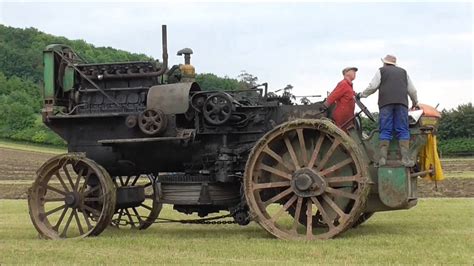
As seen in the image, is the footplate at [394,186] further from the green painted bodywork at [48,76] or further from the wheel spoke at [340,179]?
the green painted bodywork at [48,76]

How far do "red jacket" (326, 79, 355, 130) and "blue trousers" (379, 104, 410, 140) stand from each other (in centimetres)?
63

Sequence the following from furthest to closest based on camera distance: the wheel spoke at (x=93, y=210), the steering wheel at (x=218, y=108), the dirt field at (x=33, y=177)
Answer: the dirt field at (x=33, y=177), the wheel spoke at (x=93, y=210), the steering wheel at (x=218, y=108)

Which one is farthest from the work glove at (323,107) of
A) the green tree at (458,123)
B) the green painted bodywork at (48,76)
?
the green tree at (458,123)

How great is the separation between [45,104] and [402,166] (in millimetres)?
5999

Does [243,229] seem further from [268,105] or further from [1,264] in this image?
→ [1,264]

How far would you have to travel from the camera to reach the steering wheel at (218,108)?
10.6 metres

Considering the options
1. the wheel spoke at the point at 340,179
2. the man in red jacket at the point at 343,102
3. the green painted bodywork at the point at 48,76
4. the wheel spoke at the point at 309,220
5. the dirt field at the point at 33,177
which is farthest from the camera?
the dirt field at the point at 33,177

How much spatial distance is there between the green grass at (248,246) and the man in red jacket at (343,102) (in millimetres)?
1688

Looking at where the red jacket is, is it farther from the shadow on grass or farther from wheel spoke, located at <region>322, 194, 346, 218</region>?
the shadow on grass

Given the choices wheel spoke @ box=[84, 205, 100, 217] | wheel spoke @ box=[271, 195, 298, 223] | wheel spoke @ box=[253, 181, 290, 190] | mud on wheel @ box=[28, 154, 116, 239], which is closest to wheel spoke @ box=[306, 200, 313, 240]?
wheel spoke @ box=[271, 195, 298, 223]

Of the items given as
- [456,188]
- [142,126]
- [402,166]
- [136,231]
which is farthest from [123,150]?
[456,188]

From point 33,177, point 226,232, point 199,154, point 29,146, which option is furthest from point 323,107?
point 29,146

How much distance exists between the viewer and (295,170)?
32.5 feet

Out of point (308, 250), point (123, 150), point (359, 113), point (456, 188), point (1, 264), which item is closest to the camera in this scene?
point (1, 264)
